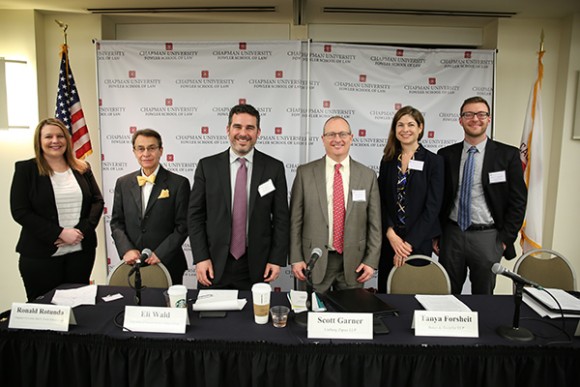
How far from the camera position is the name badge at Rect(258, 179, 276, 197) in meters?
2.32

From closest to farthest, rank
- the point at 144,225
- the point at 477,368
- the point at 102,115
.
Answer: the point at 477,368, the point at 144,225, the point at 102,115

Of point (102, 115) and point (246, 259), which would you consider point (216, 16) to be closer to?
point (102, 115)

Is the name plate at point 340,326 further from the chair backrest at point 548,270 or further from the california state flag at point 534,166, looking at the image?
the california state flag at point 534,166

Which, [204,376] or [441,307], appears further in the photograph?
[441,307]

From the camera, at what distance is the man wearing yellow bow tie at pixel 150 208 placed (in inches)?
98.7

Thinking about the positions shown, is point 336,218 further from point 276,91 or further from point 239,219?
point 276,91

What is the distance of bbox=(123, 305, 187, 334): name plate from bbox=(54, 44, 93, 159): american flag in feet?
8.49

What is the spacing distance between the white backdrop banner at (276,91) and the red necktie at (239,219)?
4.35 ft

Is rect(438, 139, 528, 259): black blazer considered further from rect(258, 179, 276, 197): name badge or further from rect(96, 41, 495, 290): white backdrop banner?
rect(258, 179, 276, 197): name badge

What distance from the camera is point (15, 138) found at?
3605 millimetres

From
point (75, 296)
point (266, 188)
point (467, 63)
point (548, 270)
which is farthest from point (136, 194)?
point (467, 63)

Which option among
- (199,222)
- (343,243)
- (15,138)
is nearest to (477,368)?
(343,243)

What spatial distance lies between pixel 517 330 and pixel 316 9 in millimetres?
3090

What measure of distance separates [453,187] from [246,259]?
5.22 ft
